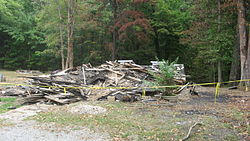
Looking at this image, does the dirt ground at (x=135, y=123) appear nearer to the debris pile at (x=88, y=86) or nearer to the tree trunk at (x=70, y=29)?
the debris pile at (x=88, y=86)

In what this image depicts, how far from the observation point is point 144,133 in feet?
19.1

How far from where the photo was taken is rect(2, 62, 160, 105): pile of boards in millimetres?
10680

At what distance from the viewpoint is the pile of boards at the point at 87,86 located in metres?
10.7

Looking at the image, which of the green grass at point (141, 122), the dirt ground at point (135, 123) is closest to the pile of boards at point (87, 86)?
the dirt ground at point (135, 123)

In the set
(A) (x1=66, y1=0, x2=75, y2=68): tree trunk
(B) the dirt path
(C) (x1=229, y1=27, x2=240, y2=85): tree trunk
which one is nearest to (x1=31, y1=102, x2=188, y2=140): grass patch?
(B) the dirt path

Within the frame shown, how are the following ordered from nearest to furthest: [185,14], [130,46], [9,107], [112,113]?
[112,113] < [9,107] < [185,14] < [130,46]

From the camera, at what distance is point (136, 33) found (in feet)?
78.6

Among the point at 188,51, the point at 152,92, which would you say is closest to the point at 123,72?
the point at 152,92

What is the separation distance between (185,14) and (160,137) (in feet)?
71.7

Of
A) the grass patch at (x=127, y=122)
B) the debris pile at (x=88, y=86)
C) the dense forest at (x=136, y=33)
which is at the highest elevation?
the dense forest at (x=136, y=33)

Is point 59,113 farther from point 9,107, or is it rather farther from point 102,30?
point 102,30

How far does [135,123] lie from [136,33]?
18028mm

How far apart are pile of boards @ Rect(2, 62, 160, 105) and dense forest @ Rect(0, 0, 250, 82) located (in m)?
3.62

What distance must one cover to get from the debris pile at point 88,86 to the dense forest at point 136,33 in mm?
3645
